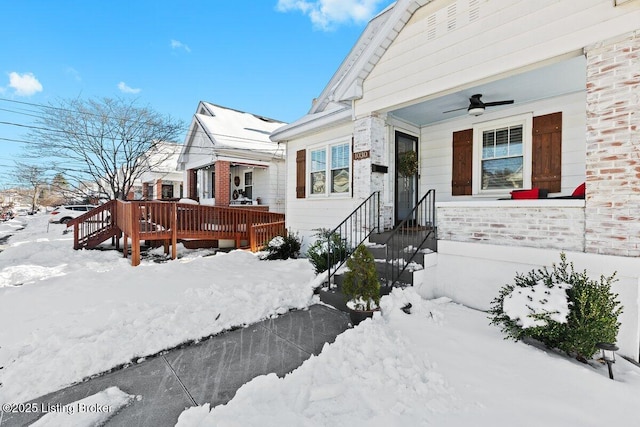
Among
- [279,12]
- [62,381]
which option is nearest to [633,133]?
[62,381]

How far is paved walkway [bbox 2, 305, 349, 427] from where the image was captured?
233cm

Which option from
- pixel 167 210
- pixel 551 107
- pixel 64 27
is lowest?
pixel 167 210

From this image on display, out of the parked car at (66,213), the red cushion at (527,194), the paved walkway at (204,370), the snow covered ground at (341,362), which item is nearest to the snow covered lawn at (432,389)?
the snow covered ground at (341,362)

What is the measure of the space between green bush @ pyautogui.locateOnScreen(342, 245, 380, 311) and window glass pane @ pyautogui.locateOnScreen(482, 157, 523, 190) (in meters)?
4.04

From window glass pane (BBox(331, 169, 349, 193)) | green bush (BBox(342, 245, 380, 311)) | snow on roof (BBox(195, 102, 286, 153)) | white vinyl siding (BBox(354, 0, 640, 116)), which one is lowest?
green bush (BBox(342, 245, 380, 311))

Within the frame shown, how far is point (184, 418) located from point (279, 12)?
40.7 feet

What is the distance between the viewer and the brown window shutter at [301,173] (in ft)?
27.6

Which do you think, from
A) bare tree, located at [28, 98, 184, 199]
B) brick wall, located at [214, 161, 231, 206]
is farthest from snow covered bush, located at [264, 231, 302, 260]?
bare tree, located at [28, 98, 184, 199]

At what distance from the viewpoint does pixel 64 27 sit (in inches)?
456

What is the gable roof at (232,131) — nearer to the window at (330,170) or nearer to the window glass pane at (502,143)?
the window at (330,170)

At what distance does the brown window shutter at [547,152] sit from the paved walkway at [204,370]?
474 centimetres

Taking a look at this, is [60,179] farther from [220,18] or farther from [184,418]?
[184,418]

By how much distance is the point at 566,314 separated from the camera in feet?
9.37

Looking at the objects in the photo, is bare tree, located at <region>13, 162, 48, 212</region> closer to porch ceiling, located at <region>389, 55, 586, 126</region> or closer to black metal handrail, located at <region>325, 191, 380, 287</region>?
black metal handrail, located at <region>325, 191, 380, 287</region>
